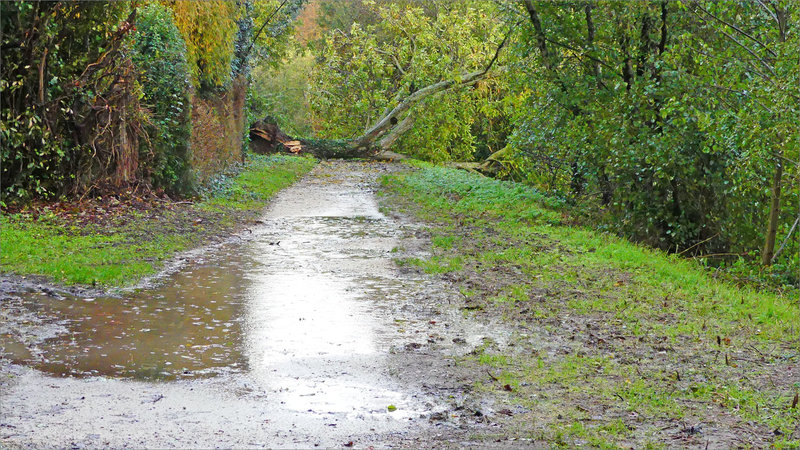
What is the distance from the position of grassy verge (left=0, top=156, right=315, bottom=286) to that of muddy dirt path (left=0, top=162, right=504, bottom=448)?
24.9 inches

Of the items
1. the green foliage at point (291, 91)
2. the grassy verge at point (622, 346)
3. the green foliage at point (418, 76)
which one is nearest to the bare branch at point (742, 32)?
the grassy verge at point (622, 346)

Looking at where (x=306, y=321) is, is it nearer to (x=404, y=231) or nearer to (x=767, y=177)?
(x=404, y=231)

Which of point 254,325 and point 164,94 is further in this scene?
point 164,94

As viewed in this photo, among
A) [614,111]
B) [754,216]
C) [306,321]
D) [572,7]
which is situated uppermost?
[572,7]

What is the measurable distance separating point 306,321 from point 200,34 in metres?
13.4

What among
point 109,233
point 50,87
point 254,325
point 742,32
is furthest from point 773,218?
point 50,87

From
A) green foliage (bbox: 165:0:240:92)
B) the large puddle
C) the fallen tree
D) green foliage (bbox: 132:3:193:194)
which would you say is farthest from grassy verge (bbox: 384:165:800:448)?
the fallen tree

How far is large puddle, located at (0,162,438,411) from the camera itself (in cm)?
619

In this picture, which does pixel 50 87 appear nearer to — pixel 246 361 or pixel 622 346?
pixel 246 361

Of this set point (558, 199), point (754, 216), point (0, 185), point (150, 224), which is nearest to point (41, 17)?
point (0, 185)

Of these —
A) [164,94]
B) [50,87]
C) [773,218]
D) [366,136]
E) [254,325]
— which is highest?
[164,94]

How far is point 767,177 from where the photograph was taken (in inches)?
488

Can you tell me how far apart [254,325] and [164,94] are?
9.29m

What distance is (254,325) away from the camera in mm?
7738
